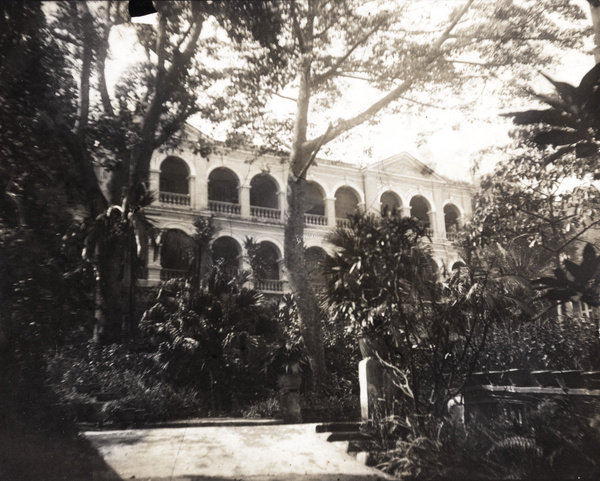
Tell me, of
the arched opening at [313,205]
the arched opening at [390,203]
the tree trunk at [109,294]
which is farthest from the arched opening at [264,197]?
the tree trunk at [109,294]

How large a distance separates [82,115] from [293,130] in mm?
1538

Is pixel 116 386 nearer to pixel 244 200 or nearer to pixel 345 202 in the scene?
pixel 244 200

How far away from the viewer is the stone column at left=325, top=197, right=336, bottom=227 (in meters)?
3.18

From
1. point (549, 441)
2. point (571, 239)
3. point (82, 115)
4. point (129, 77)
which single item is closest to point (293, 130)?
point (129, 77)

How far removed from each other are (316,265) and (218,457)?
1397mm

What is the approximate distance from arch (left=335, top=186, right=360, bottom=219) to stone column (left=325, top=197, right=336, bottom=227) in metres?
0.03

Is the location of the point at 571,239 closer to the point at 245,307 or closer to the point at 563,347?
the point at 563,347

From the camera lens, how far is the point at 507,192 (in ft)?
12.3

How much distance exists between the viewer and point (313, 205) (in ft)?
10.7

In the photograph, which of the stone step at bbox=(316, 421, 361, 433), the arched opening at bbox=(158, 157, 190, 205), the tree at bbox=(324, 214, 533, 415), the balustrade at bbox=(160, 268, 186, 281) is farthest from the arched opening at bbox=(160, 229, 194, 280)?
the stone step at bbox=(316, 421, 361, 433)

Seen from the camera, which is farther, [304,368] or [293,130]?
[293,130]

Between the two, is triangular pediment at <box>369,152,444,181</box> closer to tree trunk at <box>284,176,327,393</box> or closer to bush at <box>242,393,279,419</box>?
tree trunk at <box>284,176,327,393</box>

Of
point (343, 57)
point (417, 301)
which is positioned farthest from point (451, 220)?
point (343, 57)

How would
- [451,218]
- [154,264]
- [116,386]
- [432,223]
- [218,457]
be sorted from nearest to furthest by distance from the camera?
[218,457], [116,386], [154,264], [432,223], [451,218]
